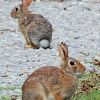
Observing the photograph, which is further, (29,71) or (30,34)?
(30,34)

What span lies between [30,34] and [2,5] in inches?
205

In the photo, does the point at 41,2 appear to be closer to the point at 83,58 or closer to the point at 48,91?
the point at 83,58

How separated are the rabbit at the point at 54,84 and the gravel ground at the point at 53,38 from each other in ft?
4.14

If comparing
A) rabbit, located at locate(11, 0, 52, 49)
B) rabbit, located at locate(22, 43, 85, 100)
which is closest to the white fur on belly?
rabbit, located at locate(11, 0, 52, 49)

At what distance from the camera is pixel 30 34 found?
979 centimetres

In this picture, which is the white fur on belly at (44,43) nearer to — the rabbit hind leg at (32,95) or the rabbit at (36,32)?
the rabbit at (36,32)

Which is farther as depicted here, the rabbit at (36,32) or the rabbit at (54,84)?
the rabbit at (36,32)

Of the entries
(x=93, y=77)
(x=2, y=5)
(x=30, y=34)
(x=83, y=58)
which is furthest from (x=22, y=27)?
(x=2, y=5)

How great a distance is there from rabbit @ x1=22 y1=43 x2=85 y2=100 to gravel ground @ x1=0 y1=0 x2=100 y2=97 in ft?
4.14

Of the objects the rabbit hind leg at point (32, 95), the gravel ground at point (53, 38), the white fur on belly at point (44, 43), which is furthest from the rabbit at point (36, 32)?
the rabbit hind leg at point (32, 95)

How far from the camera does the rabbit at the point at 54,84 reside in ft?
15.7

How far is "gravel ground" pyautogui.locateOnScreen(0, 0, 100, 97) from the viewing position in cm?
770

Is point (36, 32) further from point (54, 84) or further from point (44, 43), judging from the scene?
point (54, 84)

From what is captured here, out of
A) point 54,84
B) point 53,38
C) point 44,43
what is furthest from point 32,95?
point 53,38
